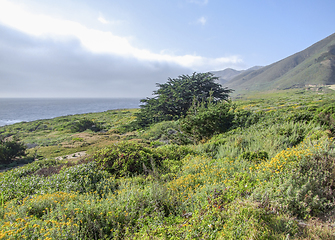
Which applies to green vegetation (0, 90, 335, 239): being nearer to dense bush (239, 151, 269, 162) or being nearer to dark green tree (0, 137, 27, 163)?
dense bush (239, 151, 269, 162)

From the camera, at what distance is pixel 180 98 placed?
22500 mm

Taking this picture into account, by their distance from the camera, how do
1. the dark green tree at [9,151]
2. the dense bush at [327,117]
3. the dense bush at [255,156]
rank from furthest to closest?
the dark green tree at [9,151], the dense bush at [327,117], the dense bush at [255,156]

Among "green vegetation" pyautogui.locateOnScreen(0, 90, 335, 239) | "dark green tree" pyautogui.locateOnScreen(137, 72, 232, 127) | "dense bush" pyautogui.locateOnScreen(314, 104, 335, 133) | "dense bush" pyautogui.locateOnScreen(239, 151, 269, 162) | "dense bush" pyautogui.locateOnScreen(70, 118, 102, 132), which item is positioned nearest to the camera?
"green vegetation" pyautogui.locateOnScreen(0, 90, 335, 239)

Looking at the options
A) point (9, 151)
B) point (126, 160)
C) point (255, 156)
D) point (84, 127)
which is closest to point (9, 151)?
point (9, 151)

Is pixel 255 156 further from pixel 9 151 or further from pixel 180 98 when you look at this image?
pixel 180 98

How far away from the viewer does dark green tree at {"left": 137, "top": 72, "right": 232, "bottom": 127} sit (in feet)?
75.6

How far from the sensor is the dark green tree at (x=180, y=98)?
23031 millimetres

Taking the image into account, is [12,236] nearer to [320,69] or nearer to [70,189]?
[70,189]

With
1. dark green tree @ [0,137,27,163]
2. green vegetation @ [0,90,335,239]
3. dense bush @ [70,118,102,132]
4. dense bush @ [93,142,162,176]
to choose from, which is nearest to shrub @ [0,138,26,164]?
dark green tree @ [0,137,27,163]

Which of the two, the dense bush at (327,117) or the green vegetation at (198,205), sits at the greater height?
the dense bush at (327,117)

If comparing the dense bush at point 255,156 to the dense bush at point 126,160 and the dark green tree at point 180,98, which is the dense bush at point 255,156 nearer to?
the dense bush at point 126,160

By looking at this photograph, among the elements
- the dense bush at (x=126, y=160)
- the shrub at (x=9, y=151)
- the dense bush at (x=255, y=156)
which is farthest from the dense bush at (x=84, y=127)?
the dense bush at (x=255, y=156)

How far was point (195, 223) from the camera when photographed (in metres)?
2.85

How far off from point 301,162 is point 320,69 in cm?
19303
